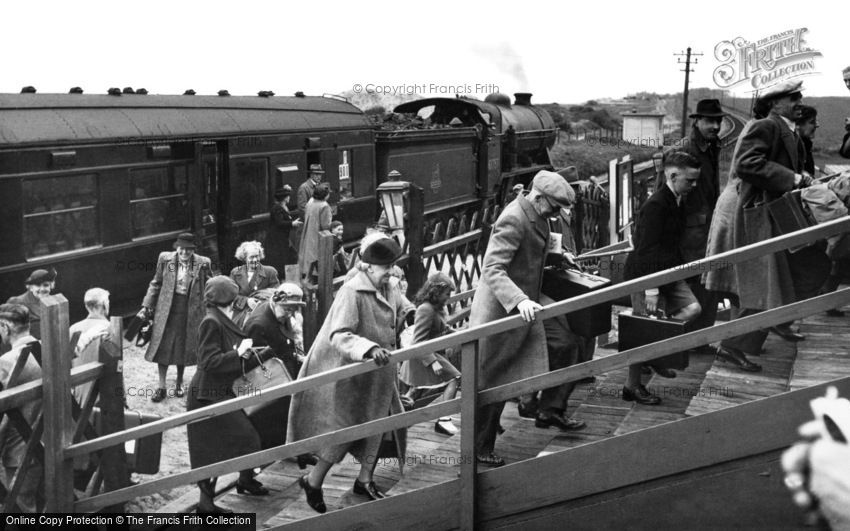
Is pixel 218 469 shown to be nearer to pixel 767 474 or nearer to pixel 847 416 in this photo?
pixel 767 474

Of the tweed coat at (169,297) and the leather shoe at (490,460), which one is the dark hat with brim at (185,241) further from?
the leather shoe at (490,460)

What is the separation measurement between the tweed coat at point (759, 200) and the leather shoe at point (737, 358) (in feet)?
0.95

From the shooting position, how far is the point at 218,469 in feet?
14.3

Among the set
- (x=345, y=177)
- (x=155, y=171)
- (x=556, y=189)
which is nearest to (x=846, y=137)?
(x=556, y=189)

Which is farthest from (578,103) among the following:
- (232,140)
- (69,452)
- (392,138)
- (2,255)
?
(69,452)

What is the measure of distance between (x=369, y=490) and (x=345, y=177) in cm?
1089

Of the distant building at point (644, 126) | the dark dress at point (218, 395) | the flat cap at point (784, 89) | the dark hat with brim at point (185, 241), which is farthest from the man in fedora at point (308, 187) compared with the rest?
the distant building at point (644, 126)

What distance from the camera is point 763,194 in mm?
5352

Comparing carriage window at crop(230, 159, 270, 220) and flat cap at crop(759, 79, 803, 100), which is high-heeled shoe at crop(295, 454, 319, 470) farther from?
carriage window at crop(230, 159, 270, 220)

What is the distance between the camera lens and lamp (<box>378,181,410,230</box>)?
29.7 ft

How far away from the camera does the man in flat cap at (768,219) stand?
5.15 meters

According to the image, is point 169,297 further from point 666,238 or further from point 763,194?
point 763,194

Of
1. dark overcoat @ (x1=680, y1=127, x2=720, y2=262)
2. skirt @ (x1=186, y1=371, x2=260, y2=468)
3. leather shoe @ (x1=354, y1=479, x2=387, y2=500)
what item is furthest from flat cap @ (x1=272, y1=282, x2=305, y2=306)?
dark overcoat @ (x1=680, y1=127, x2=720, y2=262)

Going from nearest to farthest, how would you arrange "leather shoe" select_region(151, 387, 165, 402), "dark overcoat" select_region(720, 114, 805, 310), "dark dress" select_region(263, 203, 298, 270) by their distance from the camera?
"dark overcoat" select_region(720, 114, 805, 310) < "leather shoe" select_region(151, 387, 165, 402) < "dark dress" select_region(263, 203, 298, 270)
